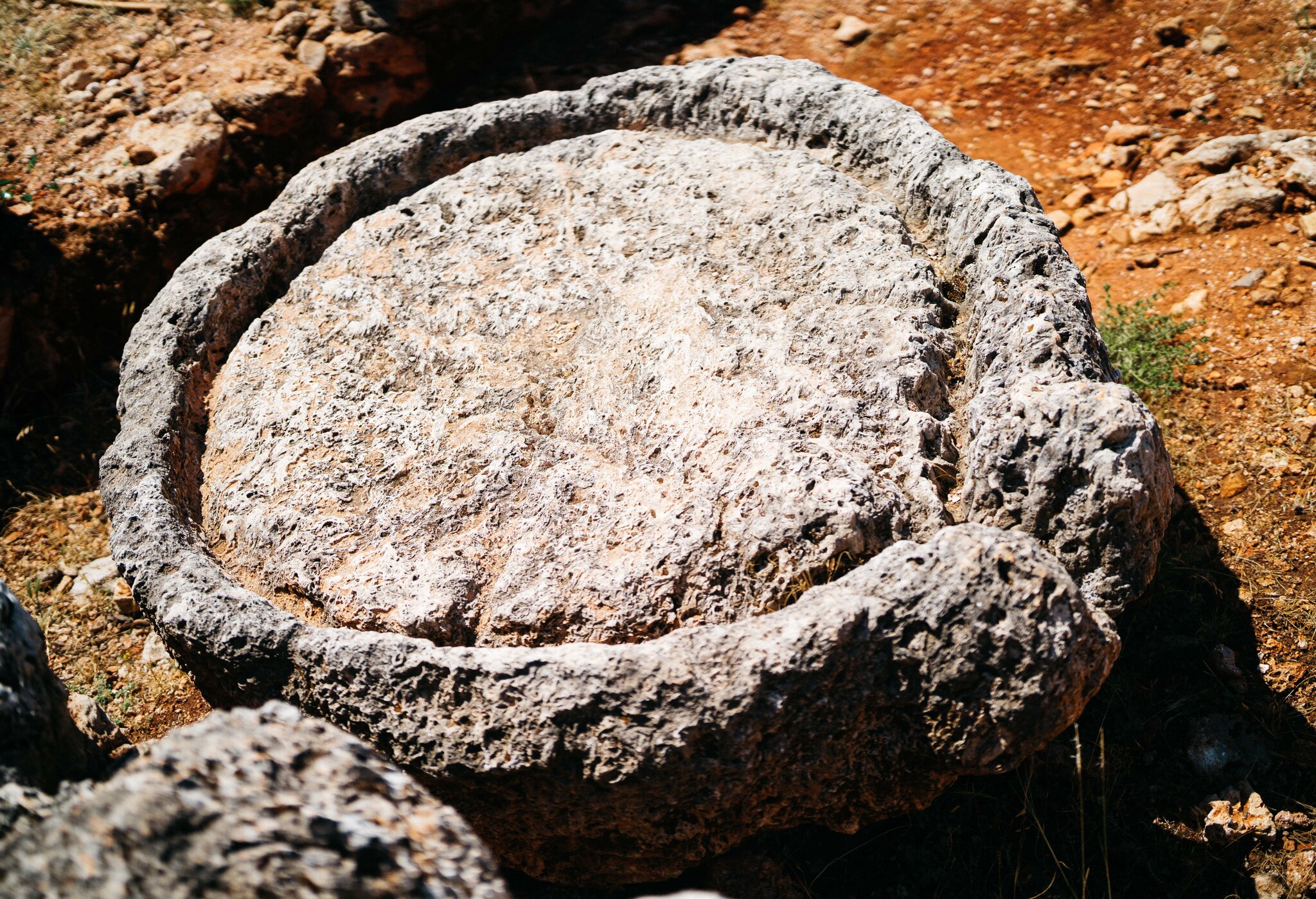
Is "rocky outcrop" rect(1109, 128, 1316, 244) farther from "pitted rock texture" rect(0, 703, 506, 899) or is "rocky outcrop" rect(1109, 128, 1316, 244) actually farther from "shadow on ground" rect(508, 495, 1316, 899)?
"pitted rock texture" rect(0, 703, 506, 899)

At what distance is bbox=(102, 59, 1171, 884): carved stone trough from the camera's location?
2.14 metres

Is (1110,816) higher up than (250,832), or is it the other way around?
(250,832)

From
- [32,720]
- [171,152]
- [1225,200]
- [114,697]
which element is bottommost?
[114,697]

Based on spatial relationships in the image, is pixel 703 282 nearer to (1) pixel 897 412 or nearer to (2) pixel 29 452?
(1) pixel 897 412

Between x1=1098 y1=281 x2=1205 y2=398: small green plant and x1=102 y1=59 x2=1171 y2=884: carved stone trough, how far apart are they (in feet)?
4.68

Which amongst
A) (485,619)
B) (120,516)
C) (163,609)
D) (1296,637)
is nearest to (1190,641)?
(1296,637)

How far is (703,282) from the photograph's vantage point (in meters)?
3.20

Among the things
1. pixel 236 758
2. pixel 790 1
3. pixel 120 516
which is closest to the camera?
pixel 236 758

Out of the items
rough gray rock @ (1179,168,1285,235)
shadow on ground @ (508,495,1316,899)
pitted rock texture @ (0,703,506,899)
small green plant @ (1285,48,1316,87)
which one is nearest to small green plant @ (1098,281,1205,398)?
rough gray rock @ (1179,168,1285,235)

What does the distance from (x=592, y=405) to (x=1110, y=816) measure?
2.09 meters

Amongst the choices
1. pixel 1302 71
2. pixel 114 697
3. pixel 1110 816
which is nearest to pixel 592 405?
pixel 1110 816

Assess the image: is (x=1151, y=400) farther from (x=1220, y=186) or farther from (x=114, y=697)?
(x=114, y=697)

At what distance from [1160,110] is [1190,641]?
3552 millimetres

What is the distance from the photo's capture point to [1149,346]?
13.6ft
